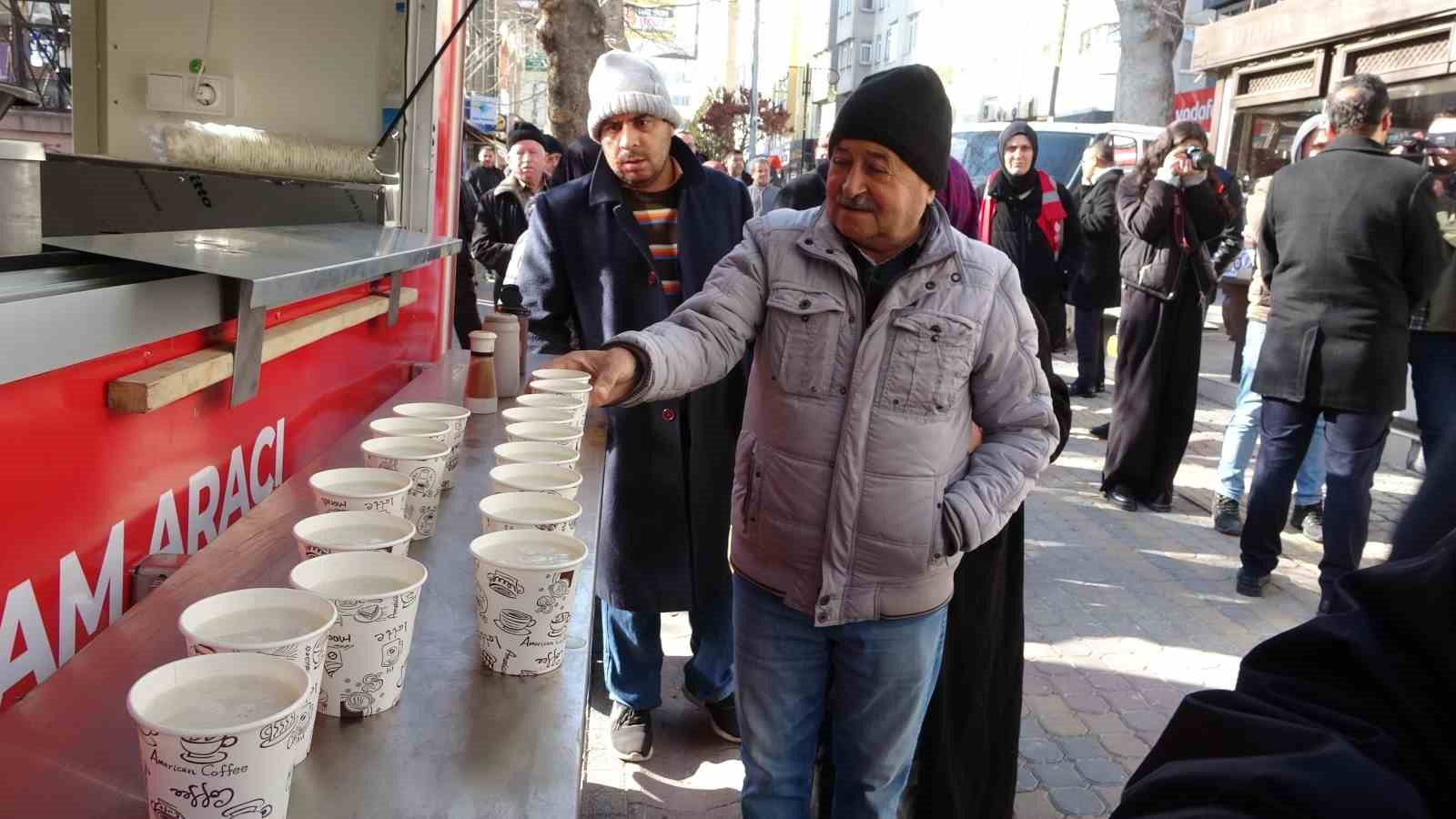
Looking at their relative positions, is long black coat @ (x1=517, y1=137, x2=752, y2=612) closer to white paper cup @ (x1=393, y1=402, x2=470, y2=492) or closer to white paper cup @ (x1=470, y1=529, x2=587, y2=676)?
white paper cup @ (x1=393, y1=402, x2=470, y2=492)

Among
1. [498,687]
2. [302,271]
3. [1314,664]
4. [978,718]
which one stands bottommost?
[978,718]

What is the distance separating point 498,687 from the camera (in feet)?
5.09

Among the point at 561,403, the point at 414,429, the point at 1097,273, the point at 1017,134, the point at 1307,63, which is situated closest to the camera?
the point at 414,429

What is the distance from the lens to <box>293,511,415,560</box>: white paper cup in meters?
1.58

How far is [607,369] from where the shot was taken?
213 cm

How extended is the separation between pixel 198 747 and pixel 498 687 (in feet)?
1.85

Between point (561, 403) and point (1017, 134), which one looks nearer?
point (561, 403)

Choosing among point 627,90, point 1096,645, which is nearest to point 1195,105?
point 1096,645

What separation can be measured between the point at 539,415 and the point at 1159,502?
16.5 ft

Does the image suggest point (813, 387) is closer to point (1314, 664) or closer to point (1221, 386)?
point (1314, 664)

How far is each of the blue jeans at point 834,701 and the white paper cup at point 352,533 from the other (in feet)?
3.33

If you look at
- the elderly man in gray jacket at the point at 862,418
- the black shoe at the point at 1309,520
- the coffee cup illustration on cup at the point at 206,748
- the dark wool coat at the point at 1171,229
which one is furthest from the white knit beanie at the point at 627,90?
the black shoe at the point at 1309,520

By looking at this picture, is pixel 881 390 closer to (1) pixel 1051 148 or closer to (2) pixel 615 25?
(1) pixel 1051 148

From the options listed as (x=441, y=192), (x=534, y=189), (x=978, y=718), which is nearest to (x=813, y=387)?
(x=978, y=718)
